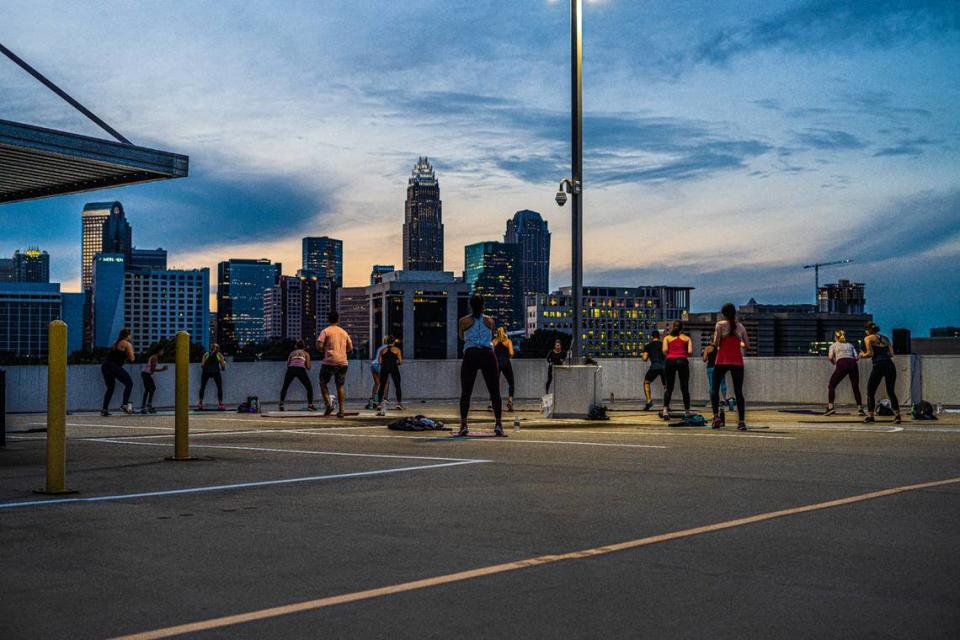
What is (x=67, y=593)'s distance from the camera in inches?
175

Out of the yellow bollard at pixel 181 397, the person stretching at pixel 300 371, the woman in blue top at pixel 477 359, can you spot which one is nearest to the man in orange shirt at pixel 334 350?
the person stretching at pixel 300 371

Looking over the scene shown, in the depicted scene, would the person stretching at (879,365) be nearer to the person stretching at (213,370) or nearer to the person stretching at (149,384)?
the person stretching at (213,370)

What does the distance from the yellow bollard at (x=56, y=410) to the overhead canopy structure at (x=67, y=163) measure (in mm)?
5457

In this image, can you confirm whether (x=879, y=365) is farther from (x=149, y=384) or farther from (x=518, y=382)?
(x=149, y=384)

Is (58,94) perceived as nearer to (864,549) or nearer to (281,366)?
(864,549)

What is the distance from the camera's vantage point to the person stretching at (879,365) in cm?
1736

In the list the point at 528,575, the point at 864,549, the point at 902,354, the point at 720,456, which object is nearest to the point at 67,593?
the point at 528,575

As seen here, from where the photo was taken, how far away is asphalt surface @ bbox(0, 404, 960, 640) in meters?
4.01

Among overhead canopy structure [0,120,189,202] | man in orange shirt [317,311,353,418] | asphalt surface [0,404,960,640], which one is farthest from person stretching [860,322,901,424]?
overhead canopy structure [0,120,189,202]

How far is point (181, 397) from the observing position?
32.9 feet

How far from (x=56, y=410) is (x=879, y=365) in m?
13.8

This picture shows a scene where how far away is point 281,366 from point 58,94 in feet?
52.8

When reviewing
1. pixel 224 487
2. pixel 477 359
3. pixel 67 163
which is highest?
pixel 67 163

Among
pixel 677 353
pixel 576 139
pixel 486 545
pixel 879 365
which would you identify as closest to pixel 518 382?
pixel 677 353
